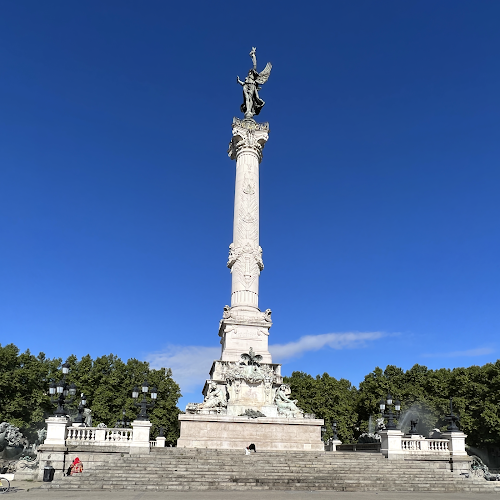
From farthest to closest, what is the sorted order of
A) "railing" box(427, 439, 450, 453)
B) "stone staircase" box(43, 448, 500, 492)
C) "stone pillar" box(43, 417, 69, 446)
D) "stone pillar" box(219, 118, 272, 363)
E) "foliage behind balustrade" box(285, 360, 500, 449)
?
"foliage behind balustrade" box(285, 360, 500, 449) → "stone pillar" box(219, 118, 272, 363) → "railing" box(427, 439, 450, 453) → "stone pillar" box(43, 417, 69, 446) → "stone staircase" box(43, 448, 500, 492)

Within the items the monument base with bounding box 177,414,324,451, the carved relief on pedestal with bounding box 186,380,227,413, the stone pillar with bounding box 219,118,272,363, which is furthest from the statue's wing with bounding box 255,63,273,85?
the monument base with bounding box 177,414,324,451

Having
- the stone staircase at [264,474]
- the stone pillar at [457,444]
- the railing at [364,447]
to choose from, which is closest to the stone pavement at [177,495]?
the stone staircase at [264,474]

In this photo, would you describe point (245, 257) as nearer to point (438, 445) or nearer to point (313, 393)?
point (438, 445)

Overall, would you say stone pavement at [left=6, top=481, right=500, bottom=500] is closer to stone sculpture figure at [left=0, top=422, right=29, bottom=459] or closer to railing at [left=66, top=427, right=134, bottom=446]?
railing at [left=66, top=427, right=134, bottom=446]

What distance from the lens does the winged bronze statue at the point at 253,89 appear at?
1597 inches

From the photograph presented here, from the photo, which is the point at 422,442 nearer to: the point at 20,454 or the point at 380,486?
the point at 380,486

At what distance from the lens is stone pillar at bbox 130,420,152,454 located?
21477mm

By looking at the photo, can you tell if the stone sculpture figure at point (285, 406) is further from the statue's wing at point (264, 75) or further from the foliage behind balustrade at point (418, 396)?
the statue's wing at point (264, 75)

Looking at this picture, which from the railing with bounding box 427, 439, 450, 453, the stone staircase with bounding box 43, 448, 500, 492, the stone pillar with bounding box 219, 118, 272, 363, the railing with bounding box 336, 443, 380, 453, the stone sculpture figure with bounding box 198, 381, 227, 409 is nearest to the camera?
the stone staircase with bounding box 43, 448, 500, 492

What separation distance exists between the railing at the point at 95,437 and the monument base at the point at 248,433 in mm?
4362

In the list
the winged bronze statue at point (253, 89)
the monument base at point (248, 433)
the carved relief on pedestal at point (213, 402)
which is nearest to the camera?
the monument base at point (248, 433)

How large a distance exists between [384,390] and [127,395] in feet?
77.6

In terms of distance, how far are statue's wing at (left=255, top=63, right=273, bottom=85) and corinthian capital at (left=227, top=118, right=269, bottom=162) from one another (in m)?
4.49

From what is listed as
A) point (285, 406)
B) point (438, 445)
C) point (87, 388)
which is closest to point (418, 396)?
point (285, 406)
